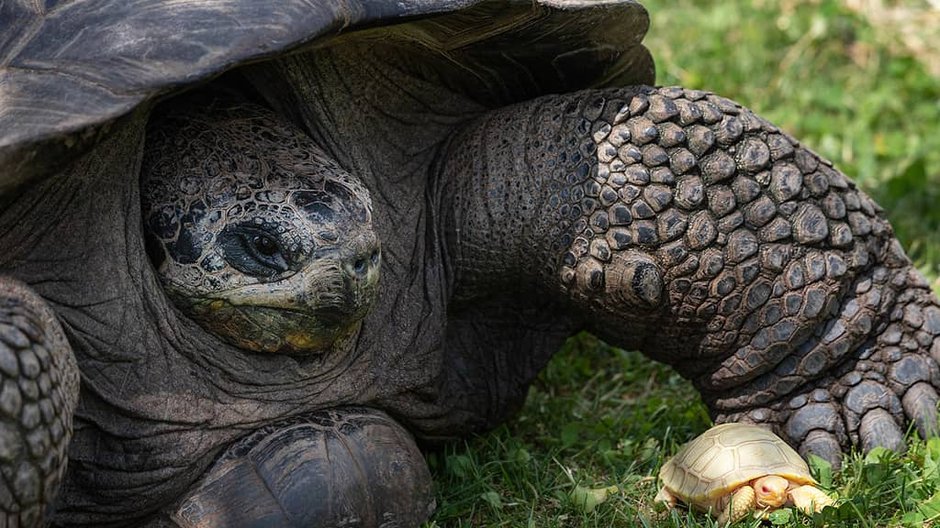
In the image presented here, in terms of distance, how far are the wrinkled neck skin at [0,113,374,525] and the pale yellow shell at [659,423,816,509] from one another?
834 mm

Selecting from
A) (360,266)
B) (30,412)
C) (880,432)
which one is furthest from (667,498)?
(30,412)

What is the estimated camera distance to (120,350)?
2.31 m

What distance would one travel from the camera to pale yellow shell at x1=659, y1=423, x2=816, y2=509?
101 inches

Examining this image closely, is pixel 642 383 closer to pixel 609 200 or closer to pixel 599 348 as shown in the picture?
pixel 599 348

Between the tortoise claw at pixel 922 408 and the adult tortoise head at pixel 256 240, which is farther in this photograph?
the tortoise claw at pixel 922 408

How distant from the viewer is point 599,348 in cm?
355

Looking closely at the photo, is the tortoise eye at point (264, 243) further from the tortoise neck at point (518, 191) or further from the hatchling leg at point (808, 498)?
the hatchling leg at point (808, 498)

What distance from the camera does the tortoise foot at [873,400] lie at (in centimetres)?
276

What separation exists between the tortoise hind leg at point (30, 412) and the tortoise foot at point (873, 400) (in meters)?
1.49

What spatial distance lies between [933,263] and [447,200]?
173 centimetres

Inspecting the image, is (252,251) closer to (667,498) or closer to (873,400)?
(667,498)

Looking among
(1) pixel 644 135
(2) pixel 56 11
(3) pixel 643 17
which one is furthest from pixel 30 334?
(3) pixel 643 17

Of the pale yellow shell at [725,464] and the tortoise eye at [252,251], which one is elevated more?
the tortoise eye at [252,251]

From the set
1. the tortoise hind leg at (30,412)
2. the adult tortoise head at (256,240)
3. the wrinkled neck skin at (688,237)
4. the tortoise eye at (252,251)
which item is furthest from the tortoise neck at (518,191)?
the tortoise hind leg at (30,412)
